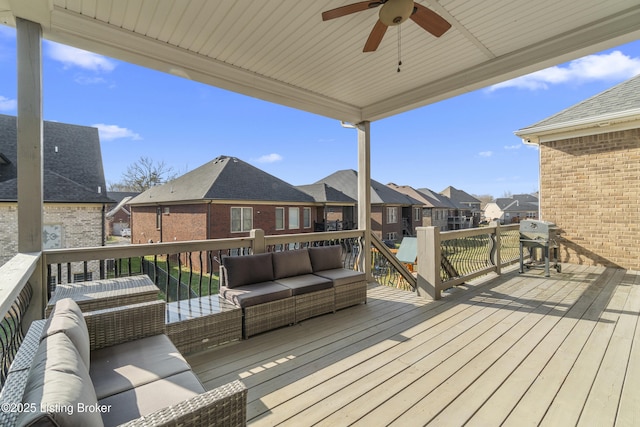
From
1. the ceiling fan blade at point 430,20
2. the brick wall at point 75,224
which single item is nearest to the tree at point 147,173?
the brick wall at point 75,224

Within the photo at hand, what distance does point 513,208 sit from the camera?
150 ft

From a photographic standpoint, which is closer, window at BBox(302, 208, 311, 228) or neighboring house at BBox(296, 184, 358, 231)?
window at BBox(302, 208, 311, 228)

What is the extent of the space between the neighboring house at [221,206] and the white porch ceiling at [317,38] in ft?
35.2

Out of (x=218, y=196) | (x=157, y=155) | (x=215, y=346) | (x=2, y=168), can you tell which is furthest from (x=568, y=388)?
(x=157, y=155)

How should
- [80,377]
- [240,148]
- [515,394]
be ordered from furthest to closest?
1. [240,148]
2. [515,394]
3. [80,377]

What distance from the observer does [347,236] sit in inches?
200

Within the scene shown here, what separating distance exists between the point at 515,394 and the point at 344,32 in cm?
362

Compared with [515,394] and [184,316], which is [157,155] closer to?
[184,316]

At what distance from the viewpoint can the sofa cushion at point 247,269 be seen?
3.40 m

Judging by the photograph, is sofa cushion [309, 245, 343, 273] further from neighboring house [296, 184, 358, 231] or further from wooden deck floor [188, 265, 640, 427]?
neighboring house [296, 184, 358, 231]

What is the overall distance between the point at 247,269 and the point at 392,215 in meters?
21.6

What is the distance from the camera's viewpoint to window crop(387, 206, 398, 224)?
77.3 ft

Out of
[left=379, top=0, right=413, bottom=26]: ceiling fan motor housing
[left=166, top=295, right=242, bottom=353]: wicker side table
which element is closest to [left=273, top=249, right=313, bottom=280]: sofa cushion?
[left=166, top=295, right=242, bottom=353]: wicker side table

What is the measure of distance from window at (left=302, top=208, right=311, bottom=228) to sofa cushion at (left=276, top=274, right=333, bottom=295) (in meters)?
14.2
